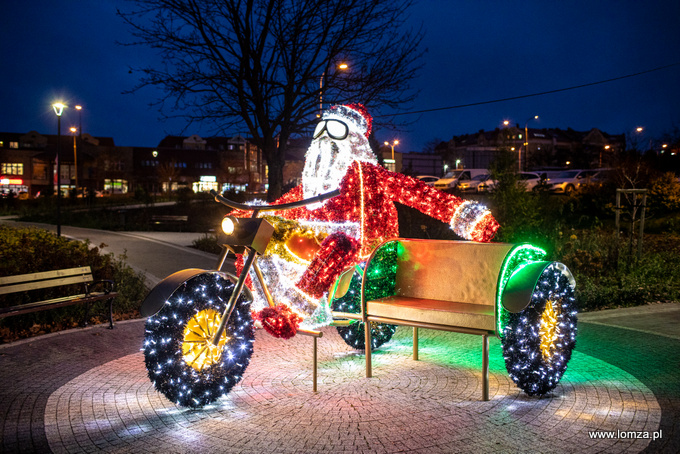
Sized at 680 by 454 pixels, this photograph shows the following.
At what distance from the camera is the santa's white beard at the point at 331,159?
4609mm

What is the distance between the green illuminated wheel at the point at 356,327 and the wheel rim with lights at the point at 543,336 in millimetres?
1453

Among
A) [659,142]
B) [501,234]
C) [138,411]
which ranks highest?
[659,142]

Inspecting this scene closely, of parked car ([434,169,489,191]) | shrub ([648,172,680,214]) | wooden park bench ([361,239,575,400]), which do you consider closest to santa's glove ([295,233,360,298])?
wooden park bench ([361,239,575,400])

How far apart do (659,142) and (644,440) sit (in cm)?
4818

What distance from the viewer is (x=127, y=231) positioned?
820 inches

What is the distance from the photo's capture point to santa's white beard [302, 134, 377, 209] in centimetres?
461

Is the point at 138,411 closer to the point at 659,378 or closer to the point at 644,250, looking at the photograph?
the point at 659,378

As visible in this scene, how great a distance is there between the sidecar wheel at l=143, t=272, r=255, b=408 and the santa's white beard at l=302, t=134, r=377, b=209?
3.98 ft

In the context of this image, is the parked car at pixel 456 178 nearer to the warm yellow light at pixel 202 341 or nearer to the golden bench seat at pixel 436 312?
the golden bench seat at pixel 436 312

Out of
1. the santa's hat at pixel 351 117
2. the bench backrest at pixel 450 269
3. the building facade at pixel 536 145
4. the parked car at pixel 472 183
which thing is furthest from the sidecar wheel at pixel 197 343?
the building facade at pixel 536 145

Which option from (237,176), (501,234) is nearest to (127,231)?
(501,234)

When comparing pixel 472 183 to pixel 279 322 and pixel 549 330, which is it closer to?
pixel 549 330

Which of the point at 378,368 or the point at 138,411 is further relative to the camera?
the point at 378,368

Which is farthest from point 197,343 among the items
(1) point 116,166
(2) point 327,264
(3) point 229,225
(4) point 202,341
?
(1) point 116,166
